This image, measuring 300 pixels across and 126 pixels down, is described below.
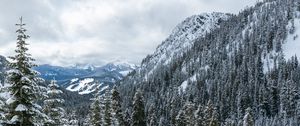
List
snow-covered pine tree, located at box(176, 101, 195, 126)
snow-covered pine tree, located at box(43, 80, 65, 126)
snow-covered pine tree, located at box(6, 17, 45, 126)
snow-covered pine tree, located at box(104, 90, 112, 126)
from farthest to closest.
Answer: snow-covered pine tree, located at box(176, 101, 195, 126) → snow-covered pine tree, located at box(104, 90, 112, 126) → snow-covered pine tree, located at box(43, 80, 65, 126) → snow-covered pine tree, located at box(6, 17, 45, 126)

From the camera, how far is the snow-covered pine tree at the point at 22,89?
2131 centimetres

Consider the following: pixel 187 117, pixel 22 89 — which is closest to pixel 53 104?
pixel 22 89

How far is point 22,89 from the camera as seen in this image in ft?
70.3

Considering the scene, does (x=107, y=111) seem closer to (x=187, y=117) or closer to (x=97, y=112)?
(x=97, y=112)

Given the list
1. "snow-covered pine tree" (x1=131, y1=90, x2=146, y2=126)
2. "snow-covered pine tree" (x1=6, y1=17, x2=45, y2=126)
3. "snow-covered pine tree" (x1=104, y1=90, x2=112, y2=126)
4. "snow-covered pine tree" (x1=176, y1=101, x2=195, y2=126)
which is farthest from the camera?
"snow-covered pine tree" (x1=176, y1=101, x2=195, y2=126)

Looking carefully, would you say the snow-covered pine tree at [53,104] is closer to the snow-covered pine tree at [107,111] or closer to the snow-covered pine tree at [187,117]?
the snow-covered pine tree at [107,111]

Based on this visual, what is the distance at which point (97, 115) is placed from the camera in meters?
42.0

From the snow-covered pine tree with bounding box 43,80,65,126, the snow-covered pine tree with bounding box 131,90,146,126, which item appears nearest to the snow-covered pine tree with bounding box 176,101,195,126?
the snow-covered pine tree with bounding box 131,90,146,126

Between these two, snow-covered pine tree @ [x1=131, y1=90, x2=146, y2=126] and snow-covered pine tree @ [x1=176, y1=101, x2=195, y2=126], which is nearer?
snow-covered pine tree @ [x1=131, y1=90, x2=146, y2=126]

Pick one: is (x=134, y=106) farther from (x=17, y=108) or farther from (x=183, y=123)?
(x=183, y=123)

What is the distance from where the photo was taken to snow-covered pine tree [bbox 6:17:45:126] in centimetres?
2131

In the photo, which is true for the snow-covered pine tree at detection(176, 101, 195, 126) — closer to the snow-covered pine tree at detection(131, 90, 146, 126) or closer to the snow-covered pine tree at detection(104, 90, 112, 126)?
the snow-covered pine tree at detection(131, 90, 146, 126)

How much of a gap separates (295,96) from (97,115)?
134264 mm

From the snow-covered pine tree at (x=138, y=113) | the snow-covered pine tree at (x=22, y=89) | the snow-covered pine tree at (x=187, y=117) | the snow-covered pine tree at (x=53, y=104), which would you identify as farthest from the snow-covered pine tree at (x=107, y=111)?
the snow-covered pine tree at (x=187, y=117)
